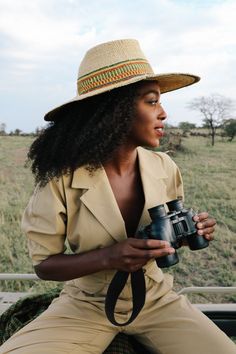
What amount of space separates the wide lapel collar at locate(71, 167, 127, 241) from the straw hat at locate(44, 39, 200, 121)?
0.26m

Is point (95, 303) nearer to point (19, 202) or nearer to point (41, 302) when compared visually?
point (41, 302)

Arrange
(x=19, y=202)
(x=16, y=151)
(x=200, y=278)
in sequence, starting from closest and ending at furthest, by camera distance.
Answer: (x=200, y=278)
(x=19, y=202)
(x=16, y=151)

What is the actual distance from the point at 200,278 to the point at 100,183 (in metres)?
3.23

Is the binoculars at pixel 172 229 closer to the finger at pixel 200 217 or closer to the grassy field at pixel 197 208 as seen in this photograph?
the finger at pixel 200 217

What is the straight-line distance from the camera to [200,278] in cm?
470

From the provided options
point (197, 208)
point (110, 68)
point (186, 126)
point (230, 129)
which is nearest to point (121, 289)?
point (110, 68)

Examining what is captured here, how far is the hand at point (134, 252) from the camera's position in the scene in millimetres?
1431

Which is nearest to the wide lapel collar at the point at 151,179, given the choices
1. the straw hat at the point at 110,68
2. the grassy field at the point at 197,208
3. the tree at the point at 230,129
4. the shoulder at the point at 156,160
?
the shoulder at the point at 156,160

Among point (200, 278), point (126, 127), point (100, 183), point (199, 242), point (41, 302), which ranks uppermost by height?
point (126, 127)

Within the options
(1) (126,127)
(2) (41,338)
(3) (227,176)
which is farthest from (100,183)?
(3) (227,176)

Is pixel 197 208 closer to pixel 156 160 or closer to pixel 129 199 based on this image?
pixel 156 160

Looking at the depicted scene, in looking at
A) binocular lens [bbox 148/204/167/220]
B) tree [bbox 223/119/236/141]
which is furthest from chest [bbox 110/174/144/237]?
tree [bbox 223/119/236/141]

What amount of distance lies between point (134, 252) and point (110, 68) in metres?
0.64

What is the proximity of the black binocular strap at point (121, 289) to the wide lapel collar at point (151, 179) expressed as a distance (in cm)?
21
